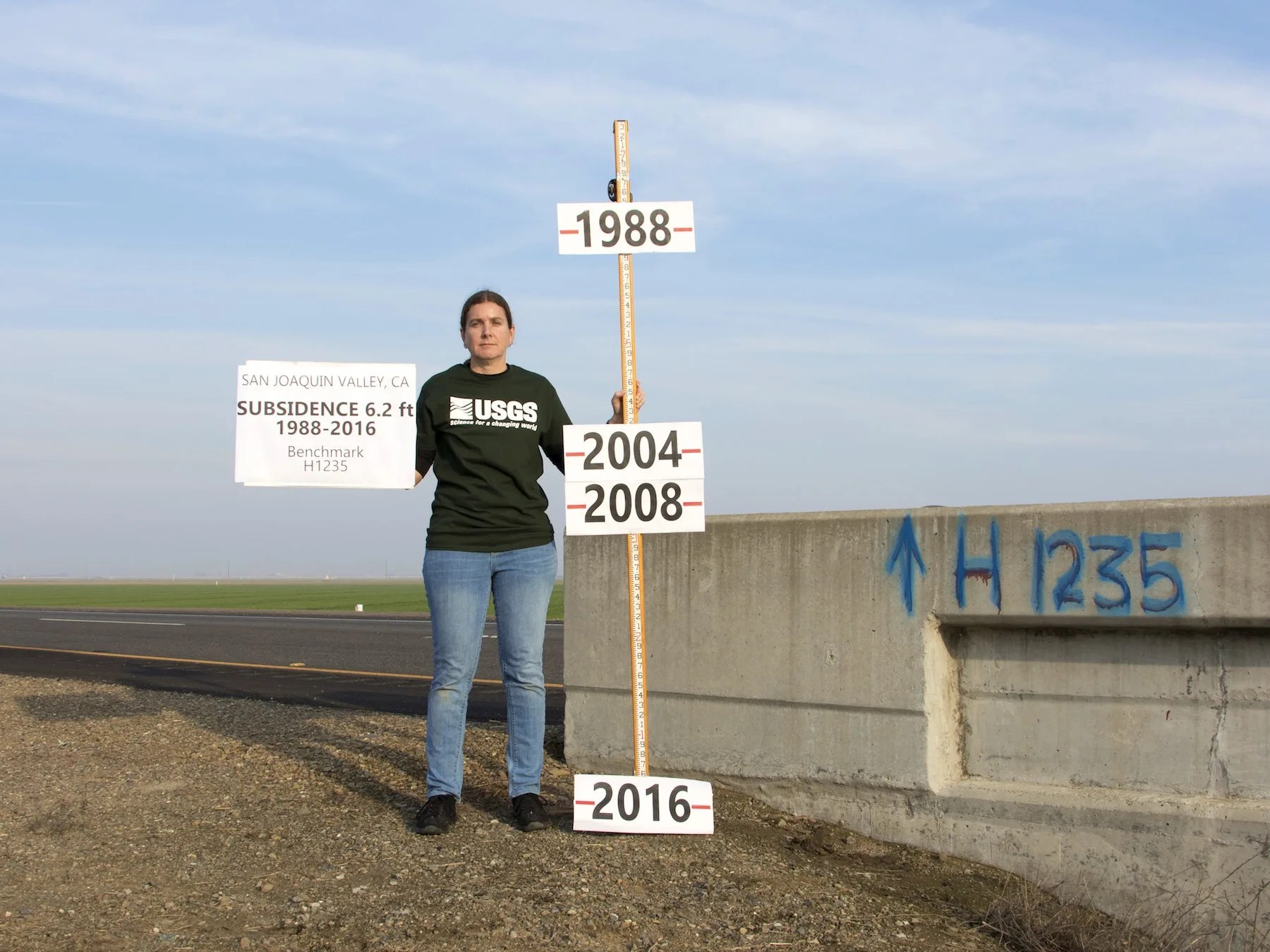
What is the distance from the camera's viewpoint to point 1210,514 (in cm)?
491

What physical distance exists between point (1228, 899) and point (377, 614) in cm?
2812

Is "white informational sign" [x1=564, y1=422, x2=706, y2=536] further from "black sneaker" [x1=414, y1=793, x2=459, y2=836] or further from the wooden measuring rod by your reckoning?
"black sneaker" [x1=414, y1=793, x2=459, y2=836]

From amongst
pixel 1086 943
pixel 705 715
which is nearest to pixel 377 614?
pixel 705 715

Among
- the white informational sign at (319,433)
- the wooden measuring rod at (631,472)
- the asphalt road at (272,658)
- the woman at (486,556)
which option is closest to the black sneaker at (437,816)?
the woman at (486,556)

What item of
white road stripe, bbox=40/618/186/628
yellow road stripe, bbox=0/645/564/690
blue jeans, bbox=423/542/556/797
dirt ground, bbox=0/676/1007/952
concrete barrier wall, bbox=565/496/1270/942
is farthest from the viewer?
white road stripe, bbox=40/618/186/628

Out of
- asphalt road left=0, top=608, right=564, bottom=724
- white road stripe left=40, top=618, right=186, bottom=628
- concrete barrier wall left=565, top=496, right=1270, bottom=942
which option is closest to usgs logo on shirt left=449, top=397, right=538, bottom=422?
concrete barrier wall left=565, top=496, right=1270, bottom=942

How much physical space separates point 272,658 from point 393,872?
13.1m

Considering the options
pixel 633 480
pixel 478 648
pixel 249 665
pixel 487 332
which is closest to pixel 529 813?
pixel 478 648

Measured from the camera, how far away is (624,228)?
5684 millimetres

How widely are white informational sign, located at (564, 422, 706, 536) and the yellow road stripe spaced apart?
6806 mm

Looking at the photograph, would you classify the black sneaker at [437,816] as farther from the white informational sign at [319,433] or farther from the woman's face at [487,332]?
the woman's face at [487,332]

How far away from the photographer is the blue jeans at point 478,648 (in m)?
5.39

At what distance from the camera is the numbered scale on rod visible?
17.7 ft

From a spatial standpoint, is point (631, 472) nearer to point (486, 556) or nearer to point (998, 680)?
point (486, 556)
